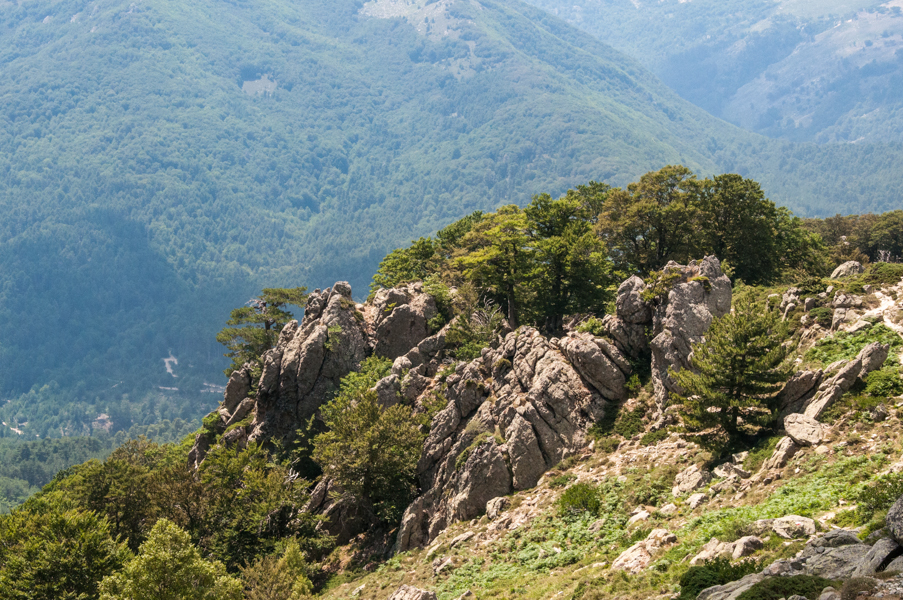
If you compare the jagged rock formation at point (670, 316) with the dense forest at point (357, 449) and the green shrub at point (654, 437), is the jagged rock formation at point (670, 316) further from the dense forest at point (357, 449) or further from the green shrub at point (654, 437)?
the green shrub at point (654, 437)

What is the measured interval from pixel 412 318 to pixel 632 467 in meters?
32.5

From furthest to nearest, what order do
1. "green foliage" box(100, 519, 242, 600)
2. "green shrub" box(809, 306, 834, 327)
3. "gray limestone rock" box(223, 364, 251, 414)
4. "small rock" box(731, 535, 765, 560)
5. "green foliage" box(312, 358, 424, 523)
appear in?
"gray limestone rock" box(223, 364, 251, 414) → "green foliage" box(312, 358, 424, 523) → "green shrub" box(809, 306, 834, 327) → "green foliage" box(100, 519, 242, 600) → "small rock" box(731, 535, 765, 560)

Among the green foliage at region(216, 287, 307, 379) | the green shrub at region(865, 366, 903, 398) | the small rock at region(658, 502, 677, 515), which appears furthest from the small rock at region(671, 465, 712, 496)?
the green foliage at region(216, 287, 307, 379)

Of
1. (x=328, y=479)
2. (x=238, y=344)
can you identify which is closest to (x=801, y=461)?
(x=328, y=479)

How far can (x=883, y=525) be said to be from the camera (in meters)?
17.3

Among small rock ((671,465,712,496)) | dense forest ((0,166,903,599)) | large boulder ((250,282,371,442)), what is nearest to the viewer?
small rock ((671,465,712,496))

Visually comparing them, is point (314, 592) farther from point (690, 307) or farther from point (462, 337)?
point (690, 307)

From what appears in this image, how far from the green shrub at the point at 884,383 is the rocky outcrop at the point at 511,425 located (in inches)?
562

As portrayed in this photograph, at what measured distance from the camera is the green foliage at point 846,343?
3003 centimetres

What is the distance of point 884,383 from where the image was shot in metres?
25.7

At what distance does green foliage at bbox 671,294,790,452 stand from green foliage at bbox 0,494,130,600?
36.7 metres

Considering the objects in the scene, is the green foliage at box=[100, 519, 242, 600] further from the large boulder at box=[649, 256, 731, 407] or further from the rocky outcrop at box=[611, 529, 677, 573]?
the large boulder at box=[649, 256, 731, 407]

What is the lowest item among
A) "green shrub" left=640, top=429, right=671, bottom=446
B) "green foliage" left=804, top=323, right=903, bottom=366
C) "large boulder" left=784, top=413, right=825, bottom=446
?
"green shrub" left=640, top=429, right=671, bottom=446

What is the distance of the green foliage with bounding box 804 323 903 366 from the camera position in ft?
98.5
